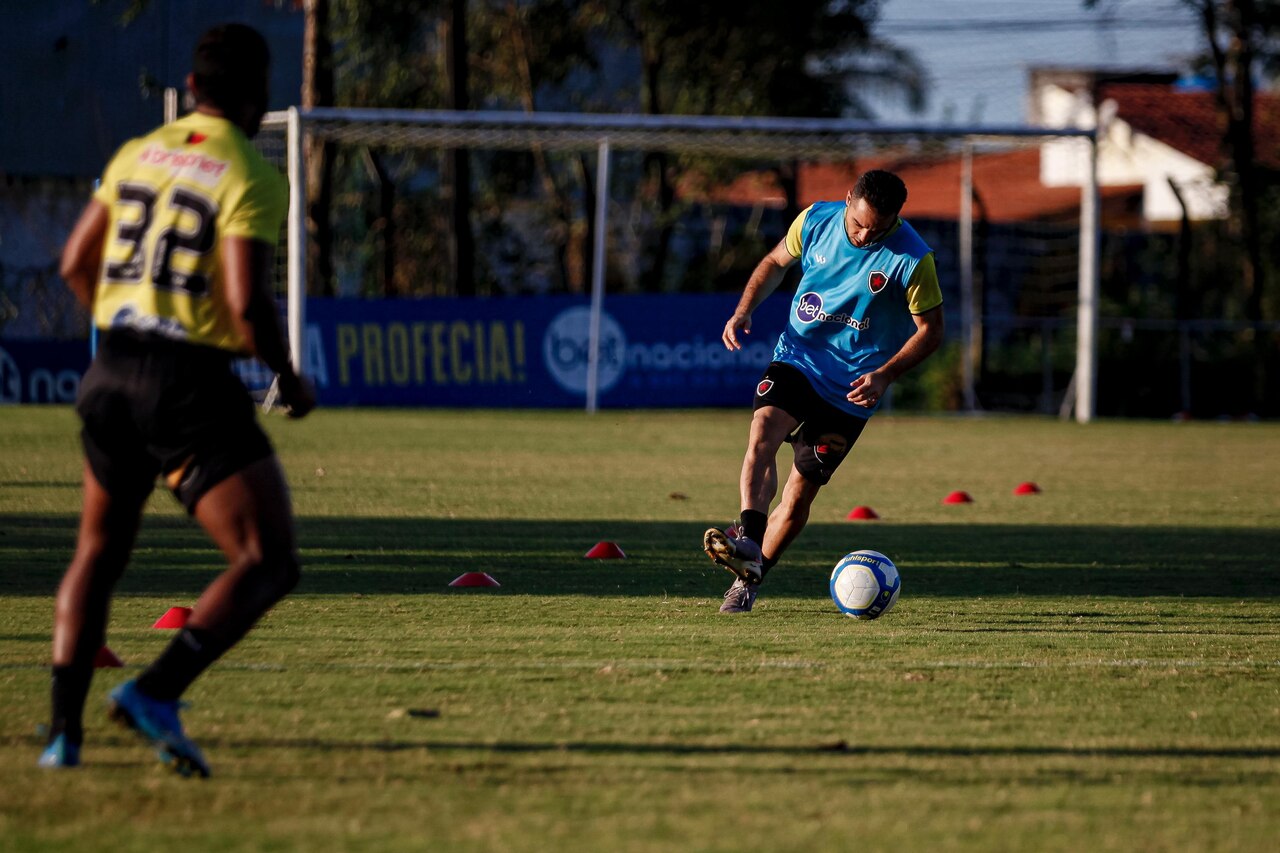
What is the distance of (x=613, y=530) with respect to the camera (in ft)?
36.8

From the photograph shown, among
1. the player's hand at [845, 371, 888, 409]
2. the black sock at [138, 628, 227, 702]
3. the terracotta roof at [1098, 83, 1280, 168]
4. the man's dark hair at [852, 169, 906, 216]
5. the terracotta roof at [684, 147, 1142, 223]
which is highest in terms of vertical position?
the terracotta roof at [1098, 83, 1280, 168]

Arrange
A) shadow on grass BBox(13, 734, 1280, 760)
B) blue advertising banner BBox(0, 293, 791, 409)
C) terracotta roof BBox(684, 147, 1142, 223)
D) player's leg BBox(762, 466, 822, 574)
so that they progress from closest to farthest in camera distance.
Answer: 1. shadow on grass BBox(13, 734, 1280, 760)
2. player's leg BBox(762, 466, 822, 574)
3. blue advertising banner BBox(0, 293, 791, 409)
4. terracotta roof BBox(684, 147, 1142, 223)

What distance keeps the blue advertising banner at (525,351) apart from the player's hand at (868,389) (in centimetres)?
1710

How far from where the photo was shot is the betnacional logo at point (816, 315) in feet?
26.0

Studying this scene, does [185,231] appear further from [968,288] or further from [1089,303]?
[968,288]

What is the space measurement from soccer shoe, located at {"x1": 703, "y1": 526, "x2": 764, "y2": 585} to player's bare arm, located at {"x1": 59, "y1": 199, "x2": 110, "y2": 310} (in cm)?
328

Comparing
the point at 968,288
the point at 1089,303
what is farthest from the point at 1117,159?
the point at 1089,303

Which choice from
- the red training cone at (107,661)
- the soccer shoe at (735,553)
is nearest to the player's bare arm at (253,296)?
the red training cone at (107,661)

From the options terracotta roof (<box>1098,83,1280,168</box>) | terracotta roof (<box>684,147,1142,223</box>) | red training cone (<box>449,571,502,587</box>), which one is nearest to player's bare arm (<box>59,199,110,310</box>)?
red training cone (<box>449,571,502,587</box>)

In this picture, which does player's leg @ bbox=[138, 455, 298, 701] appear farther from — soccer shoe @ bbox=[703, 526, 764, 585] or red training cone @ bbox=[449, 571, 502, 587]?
red training cone @ bbox=[449, 571, 502, 587]

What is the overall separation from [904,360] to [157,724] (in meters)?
4.11

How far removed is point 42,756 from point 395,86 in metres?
33.6

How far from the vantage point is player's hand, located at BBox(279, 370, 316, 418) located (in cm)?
475

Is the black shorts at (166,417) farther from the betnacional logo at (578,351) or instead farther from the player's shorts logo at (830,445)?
the betnacional logo at (578,351)
